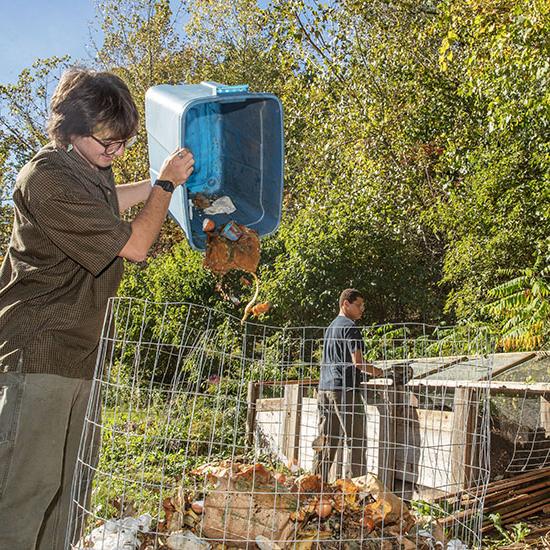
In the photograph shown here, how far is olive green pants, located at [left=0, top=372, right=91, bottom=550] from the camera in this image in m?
2.10

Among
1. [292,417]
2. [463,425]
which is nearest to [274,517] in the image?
[463,425]

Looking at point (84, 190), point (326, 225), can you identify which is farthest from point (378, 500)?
point (326, 225)

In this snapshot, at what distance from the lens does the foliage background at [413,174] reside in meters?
7.24

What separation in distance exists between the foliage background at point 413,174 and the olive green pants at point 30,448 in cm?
489

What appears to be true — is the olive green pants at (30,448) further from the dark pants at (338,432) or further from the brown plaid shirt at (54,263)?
the dark pants at (338,432)

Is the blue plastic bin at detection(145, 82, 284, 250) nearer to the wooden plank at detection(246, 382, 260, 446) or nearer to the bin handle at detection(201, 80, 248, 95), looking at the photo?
the bin handle at detection(201, 80, 248, 95)

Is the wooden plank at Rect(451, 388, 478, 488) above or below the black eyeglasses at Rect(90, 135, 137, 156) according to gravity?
below

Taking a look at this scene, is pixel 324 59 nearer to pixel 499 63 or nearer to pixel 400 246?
pixel 400 246

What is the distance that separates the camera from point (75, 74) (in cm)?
227

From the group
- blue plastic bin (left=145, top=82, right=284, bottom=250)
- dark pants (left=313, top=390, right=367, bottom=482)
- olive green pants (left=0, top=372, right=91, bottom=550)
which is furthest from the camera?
dark pants (left=313, top=390, right=367, bottom=482)

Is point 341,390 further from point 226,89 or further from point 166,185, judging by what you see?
point 166,185

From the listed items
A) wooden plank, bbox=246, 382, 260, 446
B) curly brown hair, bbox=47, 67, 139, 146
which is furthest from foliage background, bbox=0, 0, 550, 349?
curly brown hair, bbox=47, 67, 139, 146

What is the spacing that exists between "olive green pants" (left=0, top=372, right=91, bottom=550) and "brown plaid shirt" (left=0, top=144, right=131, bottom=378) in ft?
0.19

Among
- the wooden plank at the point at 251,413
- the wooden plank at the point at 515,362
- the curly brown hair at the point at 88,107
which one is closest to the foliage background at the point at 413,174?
the wooden plank at the point at 515,362
